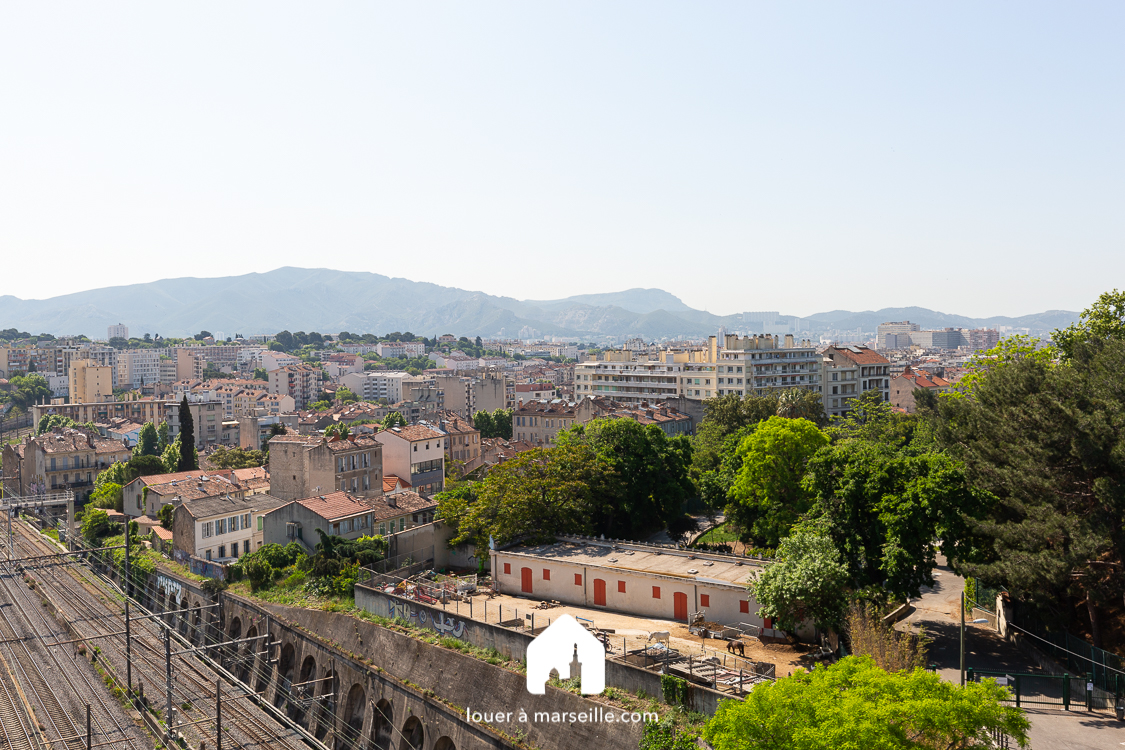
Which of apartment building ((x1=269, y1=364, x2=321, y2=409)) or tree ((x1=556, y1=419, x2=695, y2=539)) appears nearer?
tree ((x1=556, y1=419, x2=695, y2=539))

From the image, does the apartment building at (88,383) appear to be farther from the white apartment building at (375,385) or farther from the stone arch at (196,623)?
the stone arch at (196,623)

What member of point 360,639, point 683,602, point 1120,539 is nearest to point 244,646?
point 360,639

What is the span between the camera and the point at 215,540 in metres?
47.6

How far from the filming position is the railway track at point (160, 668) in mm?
34125

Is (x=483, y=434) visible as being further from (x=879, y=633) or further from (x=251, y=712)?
(x=879, y=633)

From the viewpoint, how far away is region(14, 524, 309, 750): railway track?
3412 cm

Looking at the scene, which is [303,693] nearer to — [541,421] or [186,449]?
[186,449]

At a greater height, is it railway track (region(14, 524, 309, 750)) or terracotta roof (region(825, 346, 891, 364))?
terracotta roof (region(825, 346, 891, 364))

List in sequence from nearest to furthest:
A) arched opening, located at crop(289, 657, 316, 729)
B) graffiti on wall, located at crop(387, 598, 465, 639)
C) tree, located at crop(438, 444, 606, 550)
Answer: graffiti on wall, located at crop(387, 598, 465, 639) → arched opening, located at crop(289, 657, 316, 729) → tree, located at crop(438, 444, 606, 550)

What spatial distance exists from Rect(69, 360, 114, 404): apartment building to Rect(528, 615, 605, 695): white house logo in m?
142

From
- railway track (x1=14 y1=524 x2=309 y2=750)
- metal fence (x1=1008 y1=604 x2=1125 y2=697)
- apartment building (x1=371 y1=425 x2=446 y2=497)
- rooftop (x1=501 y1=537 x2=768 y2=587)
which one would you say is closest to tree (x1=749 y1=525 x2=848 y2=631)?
rooftop (x1=501 y1=537 x2=768 y2=587)

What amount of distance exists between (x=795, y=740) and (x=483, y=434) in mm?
80014

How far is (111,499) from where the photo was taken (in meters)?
63.6

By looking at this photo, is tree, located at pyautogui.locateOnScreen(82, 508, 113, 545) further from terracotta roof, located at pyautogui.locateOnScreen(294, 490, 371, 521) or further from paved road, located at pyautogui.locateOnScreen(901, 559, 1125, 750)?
paved road, located at pyautogui.locateOnScreen(901, 559, 1125, 750)
